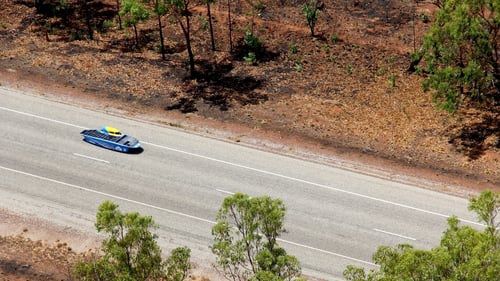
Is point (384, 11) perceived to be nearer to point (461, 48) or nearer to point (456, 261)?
point (461, 48)

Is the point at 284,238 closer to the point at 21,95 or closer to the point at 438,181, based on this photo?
the point at 438,181

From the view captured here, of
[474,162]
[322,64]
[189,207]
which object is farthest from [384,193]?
[322,64]

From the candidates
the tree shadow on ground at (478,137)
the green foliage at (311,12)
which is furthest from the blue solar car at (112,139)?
the tree shadow on ground at (478,137)

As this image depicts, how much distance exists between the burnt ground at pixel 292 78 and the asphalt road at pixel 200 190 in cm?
343

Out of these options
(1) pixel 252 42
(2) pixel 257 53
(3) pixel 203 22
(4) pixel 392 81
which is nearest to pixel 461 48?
(4) pixel 392 81

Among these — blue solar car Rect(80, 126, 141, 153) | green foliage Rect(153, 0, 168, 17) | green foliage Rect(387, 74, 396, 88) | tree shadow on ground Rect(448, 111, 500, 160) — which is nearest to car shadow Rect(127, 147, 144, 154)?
blue solar car Rect(80, 126, 141, 153)

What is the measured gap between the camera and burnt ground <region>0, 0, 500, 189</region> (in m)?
46.6

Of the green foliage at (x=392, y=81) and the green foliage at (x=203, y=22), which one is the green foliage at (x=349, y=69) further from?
the green foliage at (x=203, y=22)

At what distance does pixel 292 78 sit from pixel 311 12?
7366mm

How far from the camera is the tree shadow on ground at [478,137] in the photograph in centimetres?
4594

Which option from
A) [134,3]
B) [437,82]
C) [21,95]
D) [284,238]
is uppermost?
[134,3]

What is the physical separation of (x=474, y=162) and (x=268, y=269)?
24.8 metres

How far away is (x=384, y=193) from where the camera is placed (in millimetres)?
41438

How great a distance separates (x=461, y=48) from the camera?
45.3 m
